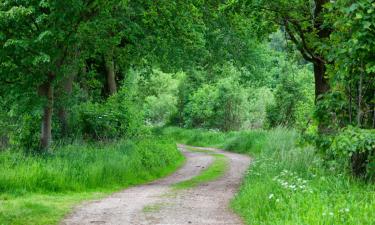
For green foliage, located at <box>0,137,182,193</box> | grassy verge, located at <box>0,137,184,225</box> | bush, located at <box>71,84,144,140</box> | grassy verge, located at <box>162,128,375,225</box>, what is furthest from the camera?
bush, located at <box>71,84,144,140</box>

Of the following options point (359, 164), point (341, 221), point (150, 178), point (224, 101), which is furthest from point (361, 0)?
point (224, 101)

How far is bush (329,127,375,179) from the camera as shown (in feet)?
26.6

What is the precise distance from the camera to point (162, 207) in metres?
10.9

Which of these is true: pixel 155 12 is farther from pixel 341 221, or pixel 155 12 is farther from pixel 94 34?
pixel 341 221

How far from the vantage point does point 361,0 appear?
868 centimetres

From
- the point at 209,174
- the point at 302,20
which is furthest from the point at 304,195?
the point at 209,174

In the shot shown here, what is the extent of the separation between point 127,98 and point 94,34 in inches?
261

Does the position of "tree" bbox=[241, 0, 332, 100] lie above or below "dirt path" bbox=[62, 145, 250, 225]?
above

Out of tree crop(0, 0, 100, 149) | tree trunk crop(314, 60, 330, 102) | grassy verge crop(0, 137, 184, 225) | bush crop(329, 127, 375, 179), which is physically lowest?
grassy verge crop(0, 137, 184, 225)

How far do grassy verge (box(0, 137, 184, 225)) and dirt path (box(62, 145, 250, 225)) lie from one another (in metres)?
0.59

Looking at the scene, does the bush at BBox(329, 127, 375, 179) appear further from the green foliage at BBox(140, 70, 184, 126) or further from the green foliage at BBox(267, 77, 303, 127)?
the green foliage at BBox(140, 70, 184, 126)

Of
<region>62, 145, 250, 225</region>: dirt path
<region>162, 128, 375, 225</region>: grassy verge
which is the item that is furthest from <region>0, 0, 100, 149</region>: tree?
<region>162, 128, 375, 225</region>: grassy verge

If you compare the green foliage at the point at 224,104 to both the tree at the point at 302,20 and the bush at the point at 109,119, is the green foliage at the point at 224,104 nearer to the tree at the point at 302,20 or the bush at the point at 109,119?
the bush at the point at 109,119

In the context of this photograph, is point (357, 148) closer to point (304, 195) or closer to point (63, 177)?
point (304, 195)
